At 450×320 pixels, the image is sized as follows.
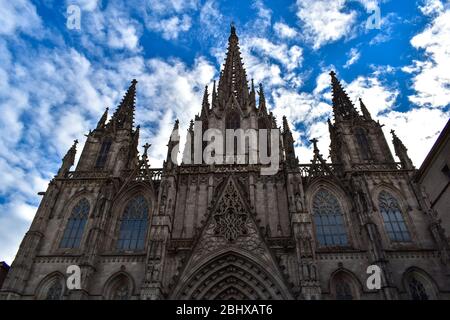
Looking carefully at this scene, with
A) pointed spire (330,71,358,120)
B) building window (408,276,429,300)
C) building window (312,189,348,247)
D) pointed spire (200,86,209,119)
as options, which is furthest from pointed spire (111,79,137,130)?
building window (408,276,429,300)

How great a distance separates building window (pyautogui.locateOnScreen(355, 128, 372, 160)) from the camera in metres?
26.2

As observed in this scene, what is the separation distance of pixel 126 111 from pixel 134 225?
13.6 meters

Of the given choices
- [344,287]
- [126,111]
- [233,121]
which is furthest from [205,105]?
[344,287]

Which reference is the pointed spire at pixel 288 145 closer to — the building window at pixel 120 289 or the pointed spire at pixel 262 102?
the pointed spire at pixel 262 102

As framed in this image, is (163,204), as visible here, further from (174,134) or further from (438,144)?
(438,144)

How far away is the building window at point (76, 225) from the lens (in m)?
22.4

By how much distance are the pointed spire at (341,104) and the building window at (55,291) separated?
26510 mm

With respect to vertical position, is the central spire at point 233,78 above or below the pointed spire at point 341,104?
above

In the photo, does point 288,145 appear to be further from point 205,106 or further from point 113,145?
point 113,145

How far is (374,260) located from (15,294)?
2252 centimetres

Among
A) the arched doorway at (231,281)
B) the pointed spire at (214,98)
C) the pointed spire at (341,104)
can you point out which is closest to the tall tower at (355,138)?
the pointed spire at (341,104)

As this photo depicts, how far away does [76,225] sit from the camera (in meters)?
23.3

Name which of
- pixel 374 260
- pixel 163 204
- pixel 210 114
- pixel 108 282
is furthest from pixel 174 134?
pixel 374 260

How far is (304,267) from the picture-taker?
1819 centimetres
